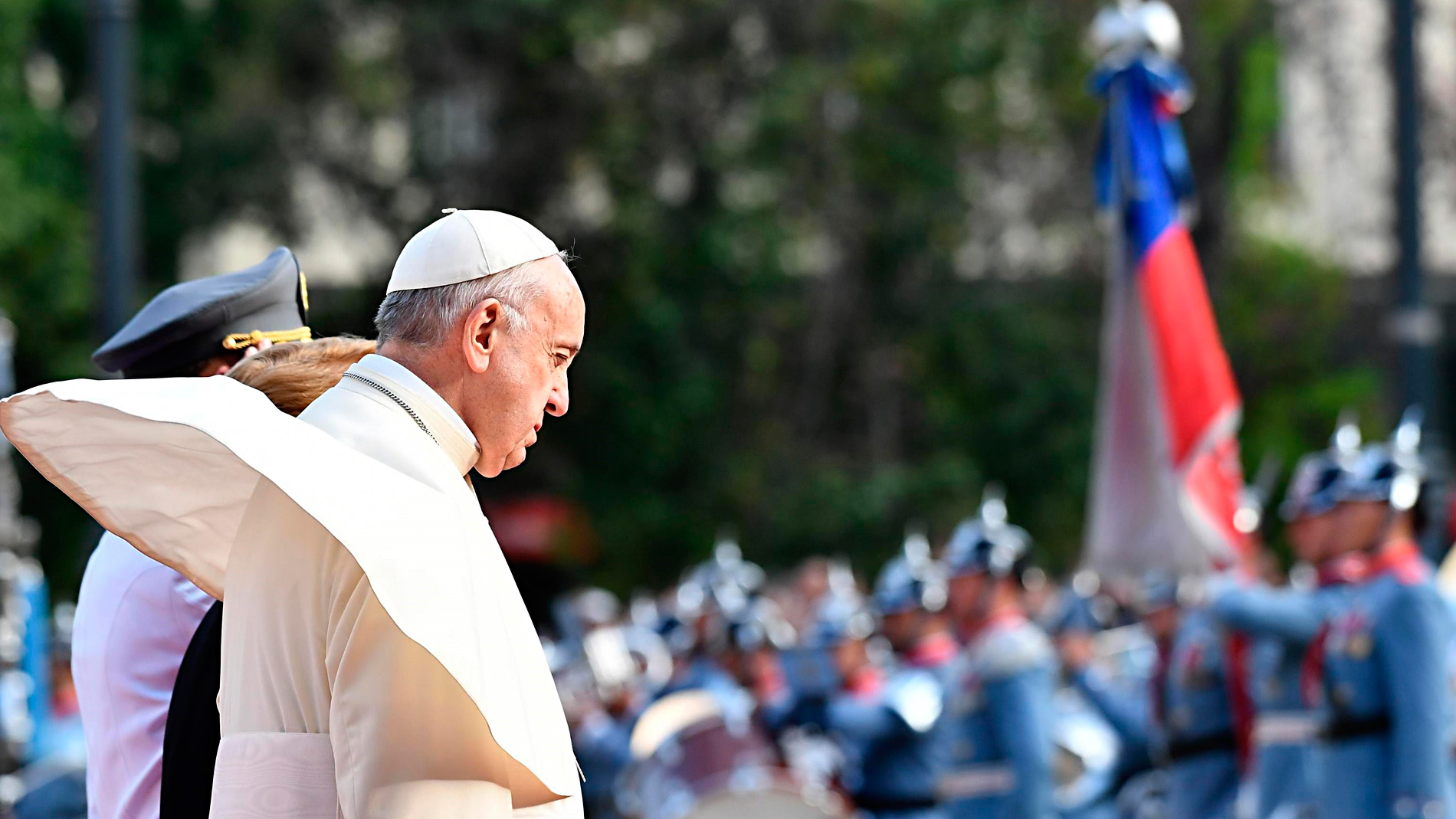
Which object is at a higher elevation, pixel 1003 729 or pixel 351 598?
pixel 351 598

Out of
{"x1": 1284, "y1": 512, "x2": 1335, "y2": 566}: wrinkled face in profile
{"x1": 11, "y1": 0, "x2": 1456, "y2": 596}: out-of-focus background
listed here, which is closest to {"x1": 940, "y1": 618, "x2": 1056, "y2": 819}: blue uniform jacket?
{"x1": 1284, "y1": 512, "x2": 1335, "y2": 566}: wrinkled face in profile

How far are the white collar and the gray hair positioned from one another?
4 cm

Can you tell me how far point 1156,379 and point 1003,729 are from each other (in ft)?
5.55

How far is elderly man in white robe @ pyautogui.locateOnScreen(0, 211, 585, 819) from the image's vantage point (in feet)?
6.13

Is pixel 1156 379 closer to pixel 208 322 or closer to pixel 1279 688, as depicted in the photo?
pixel 1279 688

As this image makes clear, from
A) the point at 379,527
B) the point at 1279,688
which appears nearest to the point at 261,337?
the point at 379,527

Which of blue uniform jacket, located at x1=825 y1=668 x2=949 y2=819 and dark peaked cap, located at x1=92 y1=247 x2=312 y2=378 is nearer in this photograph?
dark peaked cap, located at x1=92 y1=247 x2=312 y2=378

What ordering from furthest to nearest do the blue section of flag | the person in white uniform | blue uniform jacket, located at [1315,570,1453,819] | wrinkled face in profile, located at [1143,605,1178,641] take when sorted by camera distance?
wrinkled face in profile, located at [1143,605,1178,641] → the blue section of flag → blue uniform jacket, located at [1315,570,1453,819] → the person in white uniform

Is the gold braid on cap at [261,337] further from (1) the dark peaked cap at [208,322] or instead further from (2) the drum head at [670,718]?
(2) the drum head at [670,718]

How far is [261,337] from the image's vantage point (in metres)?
3.12

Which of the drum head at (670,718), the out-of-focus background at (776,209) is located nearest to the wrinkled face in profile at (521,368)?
the drum head at (670,718)

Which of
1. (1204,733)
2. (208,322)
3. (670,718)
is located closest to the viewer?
(208,322)

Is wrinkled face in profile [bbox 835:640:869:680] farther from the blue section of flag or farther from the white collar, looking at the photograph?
the white collar

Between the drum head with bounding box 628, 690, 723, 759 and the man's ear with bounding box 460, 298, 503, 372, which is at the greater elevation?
the man's ear with bounding box 460, 298, 503, 372
